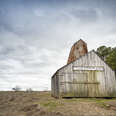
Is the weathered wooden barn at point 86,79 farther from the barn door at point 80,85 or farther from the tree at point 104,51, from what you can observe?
the tree at point 104,51

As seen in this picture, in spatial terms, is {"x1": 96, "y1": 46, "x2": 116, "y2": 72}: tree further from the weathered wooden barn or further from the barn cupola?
the weathered wooden barn

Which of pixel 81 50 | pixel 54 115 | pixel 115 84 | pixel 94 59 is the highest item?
pixel 81 50

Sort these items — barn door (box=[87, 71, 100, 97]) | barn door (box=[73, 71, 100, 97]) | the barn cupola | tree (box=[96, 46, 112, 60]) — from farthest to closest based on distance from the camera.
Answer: tree (box=[96, 46, 112, 60]), the barn cupola, barn door (box=[87, 71, 100, 97]), barn door (box=[73, 71, 100, 97])

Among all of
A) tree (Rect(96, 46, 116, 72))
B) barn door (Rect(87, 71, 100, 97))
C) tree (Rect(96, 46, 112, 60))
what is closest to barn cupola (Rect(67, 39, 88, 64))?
barn door (Rect(87, 71, 100, 97))

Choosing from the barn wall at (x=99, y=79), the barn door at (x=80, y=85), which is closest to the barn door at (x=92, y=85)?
the barn door at (x=80, y=85)

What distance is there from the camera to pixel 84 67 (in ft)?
64.3

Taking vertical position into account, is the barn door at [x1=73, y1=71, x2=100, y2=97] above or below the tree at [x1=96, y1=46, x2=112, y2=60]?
below

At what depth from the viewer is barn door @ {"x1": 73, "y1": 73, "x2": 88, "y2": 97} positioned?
1866 centimetres

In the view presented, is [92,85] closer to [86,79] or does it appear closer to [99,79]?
[86,79]

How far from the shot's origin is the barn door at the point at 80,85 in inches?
734

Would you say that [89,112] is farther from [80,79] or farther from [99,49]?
[99,49]

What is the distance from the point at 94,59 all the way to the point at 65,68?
176 inches

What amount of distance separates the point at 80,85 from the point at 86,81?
1.01 meters

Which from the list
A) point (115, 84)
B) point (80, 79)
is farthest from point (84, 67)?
point (115, 84)
